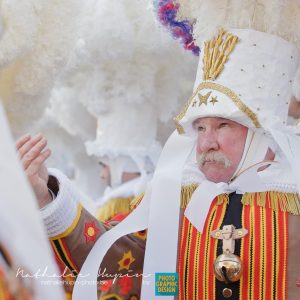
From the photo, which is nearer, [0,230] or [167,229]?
[0,230]

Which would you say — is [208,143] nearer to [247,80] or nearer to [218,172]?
[218,172]

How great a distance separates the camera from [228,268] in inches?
86.4

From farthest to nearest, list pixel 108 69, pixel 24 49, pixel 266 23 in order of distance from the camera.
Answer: pixel 108 69, pixel 24 49, pixel 266 23

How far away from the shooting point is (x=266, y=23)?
7.96 feet

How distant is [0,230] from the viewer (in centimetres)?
88

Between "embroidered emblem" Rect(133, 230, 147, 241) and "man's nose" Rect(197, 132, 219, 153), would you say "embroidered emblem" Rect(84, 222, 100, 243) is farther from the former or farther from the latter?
"man's nose" Rect(197, 132, 219, 153)

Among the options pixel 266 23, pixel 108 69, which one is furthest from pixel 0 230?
pixel 108 69

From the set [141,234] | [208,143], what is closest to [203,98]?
[208,143]

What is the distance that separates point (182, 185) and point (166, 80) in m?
2.22

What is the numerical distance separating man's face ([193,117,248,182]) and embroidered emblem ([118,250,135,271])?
1.40ft

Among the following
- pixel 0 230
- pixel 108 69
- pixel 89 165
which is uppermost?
pixel 108 69

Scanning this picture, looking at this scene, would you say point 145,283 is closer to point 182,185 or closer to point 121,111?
point 182,185

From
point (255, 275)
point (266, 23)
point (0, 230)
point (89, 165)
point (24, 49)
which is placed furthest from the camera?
point (89, 165)

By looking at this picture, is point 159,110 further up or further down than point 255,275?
further up
